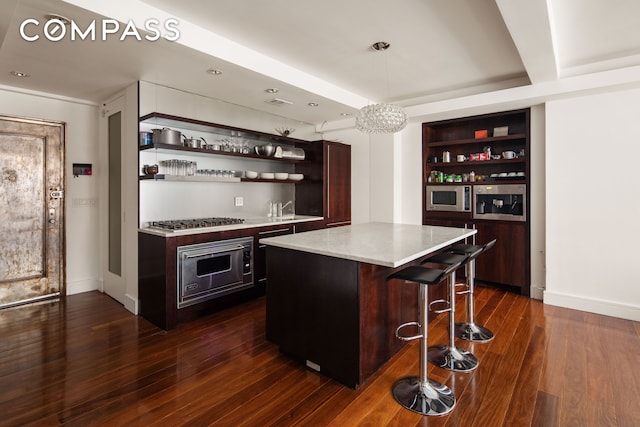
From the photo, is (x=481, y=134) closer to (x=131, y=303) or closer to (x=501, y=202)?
(x=501, y=202)

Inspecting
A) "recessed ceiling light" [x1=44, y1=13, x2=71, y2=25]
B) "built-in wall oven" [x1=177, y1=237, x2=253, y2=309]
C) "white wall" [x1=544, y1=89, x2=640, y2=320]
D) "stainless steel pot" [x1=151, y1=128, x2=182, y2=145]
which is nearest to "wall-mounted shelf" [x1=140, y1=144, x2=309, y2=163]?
"stainless steel pot" [x1=151, y1=128, x2=182, y2=145]

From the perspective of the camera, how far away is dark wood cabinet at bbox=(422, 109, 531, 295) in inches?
162

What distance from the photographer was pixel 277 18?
8.34 feet

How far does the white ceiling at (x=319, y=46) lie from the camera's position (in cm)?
235

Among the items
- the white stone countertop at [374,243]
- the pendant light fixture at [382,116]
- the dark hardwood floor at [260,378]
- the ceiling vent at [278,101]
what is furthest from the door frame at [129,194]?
the pendant light fixture at [382,116]

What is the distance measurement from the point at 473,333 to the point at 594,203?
2027mm

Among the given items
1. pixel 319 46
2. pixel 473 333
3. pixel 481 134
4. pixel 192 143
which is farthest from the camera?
pixel 481 134

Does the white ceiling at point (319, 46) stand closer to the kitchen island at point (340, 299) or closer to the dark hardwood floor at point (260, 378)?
the kitchen island at point (340, 299)

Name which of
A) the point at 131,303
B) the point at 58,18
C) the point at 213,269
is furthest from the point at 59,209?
the point at 58,18

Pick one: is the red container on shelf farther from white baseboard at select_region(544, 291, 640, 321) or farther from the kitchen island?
the kitchen island

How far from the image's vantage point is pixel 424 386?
2049mm

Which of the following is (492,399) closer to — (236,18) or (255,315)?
(255,315)

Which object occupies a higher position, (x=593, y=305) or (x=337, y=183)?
(x=337, y=183)

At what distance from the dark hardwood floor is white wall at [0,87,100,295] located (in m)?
0.95
